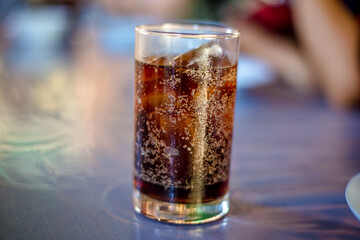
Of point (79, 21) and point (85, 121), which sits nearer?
point (85, 121)

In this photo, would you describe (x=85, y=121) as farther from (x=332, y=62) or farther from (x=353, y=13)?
(x=353, y=13)

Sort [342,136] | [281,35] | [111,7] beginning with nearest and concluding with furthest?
[342,136]
[281,35]
[111,7]

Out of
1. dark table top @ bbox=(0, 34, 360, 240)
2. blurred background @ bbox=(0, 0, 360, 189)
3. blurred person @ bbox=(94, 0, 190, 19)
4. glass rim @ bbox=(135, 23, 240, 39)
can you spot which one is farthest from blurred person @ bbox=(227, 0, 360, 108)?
blurred person @ bbox=(94, 0, 190, 19)

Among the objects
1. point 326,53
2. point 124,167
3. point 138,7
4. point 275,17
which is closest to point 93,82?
point 124,167

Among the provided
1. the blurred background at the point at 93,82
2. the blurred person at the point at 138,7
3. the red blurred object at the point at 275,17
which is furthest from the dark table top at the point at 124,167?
the blurred person at the point at 138,7

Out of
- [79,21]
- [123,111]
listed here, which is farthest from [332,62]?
[79,21]

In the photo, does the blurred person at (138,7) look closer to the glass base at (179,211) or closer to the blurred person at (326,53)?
the blurred person at (326,53)
